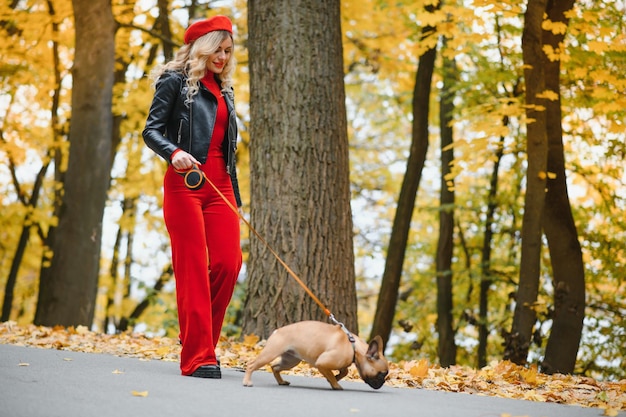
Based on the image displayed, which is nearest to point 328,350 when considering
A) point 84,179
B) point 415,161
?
point 415,161

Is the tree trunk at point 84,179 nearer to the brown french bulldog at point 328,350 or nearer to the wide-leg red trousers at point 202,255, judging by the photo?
the wide-leg red trousers at point 202,255

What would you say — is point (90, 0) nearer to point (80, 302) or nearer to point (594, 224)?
point (80, 302)

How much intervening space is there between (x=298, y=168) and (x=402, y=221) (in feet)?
16.4

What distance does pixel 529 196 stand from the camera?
31.5 feet

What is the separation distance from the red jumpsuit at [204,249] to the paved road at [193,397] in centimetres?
34

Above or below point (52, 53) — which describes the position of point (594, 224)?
below

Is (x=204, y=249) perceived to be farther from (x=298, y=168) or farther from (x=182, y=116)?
(x=298, y=168)

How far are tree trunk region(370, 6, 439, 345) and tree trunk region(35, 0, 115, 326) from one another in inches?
188

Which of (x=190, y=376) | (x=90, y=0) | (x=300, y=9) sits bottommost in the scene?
(x=190, y=376)

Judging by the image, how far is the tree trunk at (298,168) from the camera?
8.02 meters

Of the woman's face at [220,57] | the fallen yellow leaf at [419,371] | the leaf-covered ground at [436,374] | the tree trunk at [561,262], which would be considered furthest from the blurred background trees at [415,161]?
the woman's face at [220,57]

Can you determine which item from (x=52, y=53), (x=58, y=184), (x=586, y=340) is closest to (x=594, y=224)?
(x=586, y=340)

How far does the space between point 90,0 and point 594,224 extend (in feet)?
35.1

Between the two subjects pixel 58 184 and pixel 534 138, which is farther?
pixel 58 184
